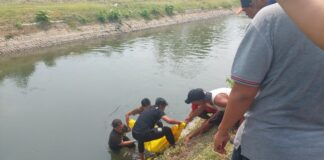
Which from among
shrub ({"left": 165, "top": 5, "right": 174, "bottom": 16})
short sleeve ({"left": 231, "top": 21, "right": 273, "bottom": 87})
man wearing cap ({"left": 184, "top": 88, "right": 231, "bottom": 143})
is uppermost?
short sleeve ({"left": 231, "top": 21, "right": 273, "bottom": 87})

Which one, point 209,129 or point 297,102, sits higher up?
point 297,102

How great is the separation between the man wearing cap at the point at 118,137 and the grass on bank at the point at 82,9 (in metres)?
17.3

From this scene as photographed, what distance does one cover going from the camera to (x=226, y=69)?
1888 cm

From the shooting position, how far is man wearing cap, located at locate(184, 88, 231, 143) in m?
7.32

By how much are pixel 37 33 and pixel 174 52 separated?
9221mm

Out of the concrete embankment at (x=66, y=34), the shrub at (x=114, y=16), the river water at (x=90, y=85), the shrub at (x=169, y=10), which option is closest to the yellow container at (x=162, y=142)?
the river water at (x=90, y=85)

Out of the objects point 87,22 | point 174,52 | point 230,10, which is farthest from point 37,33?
point 230,10

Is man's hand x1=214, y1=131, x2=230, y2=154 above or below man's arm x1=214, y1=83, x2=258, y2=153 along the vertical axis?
below

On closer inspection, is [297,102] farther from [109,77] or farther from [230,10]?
[230,10]

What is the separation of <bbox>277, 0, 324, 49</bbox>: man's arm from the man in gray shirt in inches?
25.6

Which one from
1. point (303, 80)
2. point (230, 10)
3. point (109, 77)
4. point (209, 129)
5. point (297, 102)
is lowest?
point (230, 10)

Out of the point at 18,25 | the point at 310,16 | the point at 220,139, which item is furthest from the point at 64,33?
the point at 310,16

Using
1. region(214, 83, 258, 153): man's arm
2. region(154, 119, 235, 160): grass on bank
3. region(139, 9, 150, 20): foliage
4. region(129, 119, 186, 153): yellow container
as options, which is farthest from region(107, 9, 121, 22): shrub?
region(214, 83, 258, 153): man's arm

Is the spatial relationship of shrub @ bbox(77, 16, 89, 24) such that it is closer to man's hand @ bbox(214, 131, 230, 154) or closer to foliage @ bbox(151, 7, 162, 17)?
foliage @ bbox(151, 7, 162, 17)
